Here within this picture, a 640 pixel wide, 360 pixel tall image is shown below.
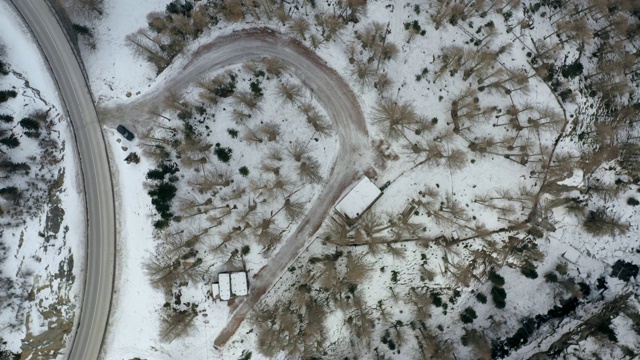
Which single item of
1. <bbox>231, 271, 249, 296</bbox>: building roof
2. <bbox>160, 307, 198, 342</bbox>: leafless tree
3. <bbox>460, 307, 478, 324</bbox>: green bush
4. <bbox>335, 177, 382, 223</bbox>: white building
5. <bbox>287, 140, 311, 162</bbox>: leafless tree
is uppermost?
<bbox>287, 140, 311, 162</bbox>: leafless tree

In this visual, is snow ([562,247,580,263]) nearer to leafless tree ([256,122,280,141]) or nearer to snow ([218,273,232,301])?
Answer: leafless tree ([256,122,280,141])

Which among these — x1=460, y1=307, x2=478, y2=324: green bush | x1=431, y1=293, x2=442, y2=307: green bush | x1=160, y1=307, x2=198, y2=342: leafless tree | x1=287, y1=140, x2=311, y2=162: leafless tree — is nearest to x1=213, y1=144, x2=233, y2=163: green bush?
x1=287, y1=140, x2=311, y2=162: leafless tree

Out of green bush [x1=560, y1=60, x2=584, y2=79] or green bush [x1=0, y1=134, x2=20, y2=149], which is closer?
green bush [x1=0, y1=134, x2=20, y2=149]

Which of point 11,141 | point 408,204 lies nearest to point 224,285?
point 408,204

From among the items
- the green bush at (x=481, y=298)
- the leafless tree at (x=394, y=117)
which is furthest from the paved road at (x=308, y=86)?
the green bush at (x=481, y=298)

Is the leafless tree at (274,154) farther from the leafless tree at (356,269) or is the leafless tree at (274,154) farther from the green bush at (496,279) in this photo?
the green bush at (496,279)

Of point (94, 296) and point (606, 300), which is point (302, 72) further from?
point (606, 300)

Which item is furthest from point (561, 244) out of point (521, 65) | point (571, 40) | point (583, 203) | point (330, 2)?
point (330, 2)

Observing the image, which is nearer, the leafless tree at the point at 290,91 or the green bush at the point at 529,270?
the leafless tree at the point at 290,91

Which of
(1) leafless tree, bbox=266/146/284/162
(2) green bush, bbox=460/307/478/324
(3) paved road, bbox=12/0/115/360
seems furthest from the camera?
(2) green bush, bbox=460/307/478/324
